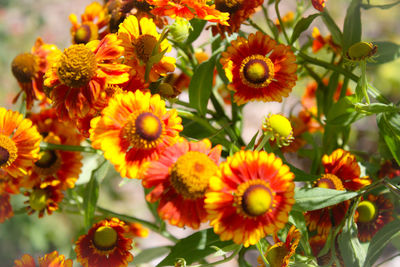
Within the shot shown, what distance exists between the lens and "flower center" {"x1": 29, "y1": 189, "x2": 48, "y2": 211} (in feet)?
2.70

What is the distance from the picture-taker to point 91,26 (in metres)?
0.88

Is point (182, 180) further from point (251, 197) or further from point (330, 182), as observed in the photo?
point (330, 182)

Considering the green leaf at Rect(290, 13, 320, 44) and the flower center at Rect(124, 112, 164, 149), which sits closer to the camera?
the flower center at Rect(124, 112, 164, 149)

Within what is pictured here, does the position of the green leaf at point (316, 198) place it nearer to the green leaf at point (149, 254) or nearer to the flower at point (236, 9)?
the flower at point (236, 9)

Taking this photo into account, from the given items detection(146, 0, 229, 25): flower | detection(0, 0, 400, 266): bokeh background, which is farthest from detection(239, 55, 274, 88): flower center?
detection(0, 0, 400, 266): bokeh background

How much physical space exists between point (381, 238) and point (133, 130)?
Result: 47 centimetres

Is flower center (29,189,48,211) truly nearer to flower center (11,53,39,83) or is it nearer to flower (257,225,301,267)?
flower center (11,53,39,83)

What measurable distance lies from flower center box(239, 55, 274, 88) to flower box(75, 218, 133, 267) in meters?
0.36

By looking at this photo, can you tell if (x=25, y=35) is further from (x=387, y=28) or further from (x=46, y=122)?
(x=387, y=28)

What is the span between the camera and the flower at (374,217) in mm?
750

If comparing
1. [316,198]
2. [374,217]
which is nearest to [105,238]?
[316,198]

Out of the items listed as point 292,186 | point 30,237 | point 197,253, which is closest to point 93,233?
point 197,253

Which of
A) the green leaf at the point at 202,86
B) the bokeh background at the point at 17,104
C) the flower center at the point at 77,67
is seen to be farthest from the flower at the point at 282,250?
the bokeh background at the point at 17,104

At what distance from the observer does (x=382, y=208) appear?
77 centimetres
